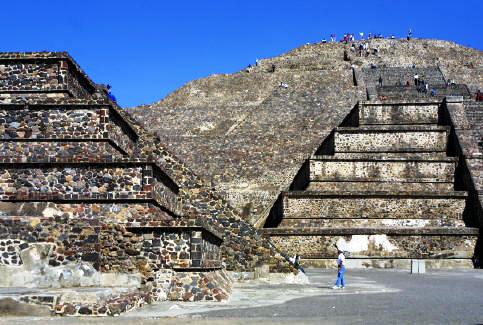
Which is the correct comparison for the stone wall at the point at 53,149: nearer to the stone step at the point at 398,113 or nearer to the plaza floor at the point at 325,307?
the plaza floor at the point at 325,307

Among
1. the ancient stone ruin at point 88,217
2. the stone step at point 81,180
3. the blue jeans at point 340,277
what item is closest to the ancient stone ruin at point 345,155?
the blue jeans at point 340,277

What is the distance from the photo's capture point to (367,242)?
797 inches

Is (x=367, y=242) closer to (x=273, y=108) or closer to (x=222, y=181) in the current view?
(x=222, y=181)

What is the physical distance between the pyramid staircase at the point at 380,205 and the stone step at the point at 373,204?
0.03m

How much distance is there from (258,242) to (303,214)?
7.57 metres

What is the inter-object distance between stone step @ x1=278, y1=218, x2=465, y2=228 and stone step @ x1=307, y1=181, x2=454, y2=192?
164cm

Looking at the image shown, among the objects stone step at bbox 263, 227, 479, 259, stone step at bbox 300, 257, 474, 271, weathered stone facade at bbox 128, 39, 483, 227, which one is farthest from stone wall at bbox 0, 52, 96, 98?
weathered stone facade at bbox 128, 39, 483, 227

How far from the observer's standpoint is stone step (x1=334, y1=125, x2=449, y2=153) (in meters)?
24.7

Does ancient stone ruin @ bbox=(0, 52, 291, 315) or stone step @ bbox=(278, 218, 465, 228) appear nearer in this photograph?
ancient stone ruin @ bbox=(0, 52, 291, 315)

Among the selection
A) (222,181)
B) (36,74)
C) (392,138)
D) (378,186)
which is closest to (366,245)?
(378,186)

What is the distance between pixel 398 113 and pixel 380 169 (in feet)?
15.3

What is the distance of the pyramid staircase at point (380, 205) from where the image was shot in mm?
20125

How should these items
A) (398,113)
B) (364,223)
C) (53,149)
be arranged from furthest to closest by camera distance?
(398,113), (364,223), (53,149)

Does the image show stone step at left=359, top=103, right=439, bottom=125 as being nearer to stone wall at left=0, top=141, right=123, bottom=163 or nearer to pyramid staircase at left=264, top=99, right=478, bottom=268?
pyramid staircase at left=264, top=99, right=478, bottom=268
